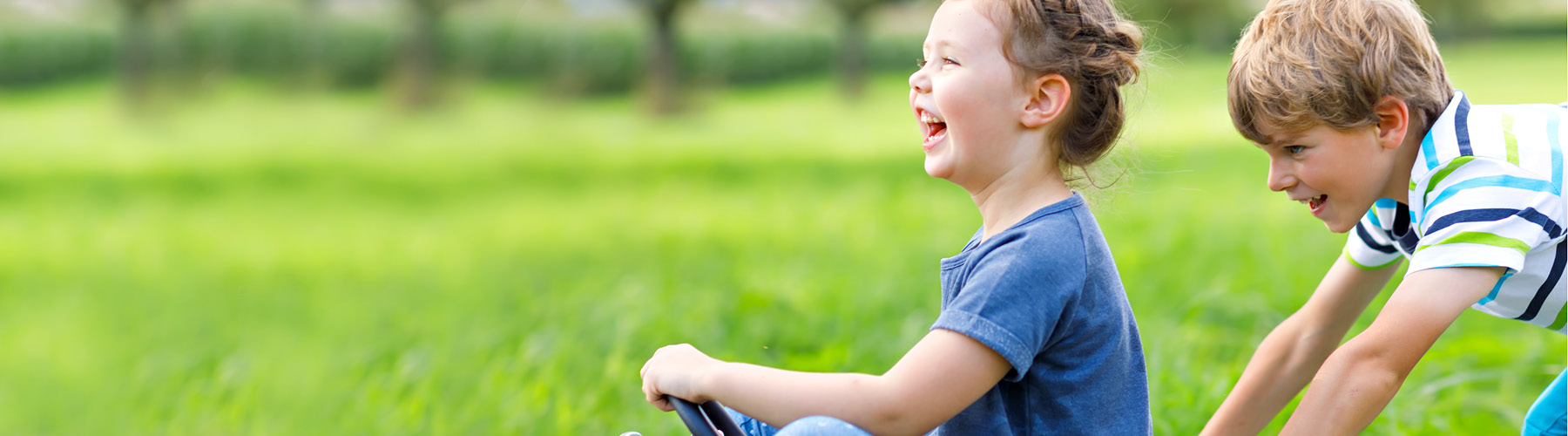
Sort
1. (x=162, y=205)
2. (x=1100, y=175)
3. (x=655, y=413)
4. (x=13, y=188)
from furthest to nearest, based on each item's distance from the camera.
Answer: (x=13, y=188), (x=162, y=205), (x=655, y=413), (x=1100, y=175)

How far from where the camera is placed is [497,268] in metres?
5.54

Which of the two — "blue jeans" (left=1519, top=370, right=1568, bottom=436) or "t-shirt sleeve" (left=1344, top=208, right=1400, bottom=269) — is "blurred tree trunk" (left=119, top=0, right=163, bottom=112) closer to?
"t-shirt sleeve" (left=1344, top=208, right=1400, bottom=269)

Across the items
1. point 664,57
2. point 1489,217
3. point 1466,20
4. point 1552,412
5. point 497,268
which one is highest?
point 1489,217

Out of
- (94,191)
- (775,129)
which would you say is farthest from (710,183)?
(94,191)

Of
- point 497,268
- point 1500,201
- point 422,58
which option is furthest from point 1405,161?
point 422,58

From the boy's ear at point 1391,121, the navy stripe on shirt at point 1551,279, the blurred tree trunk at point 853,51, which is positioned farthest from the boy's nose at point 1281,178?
the blurred tree trunk at point 853,51

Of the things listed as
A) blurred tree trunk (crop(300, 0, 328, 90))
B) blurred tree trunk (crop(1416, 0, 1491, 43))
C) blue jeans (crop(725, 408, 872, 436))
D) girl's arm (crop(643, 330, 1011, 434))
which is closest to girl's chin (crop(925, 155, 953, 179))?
girl's arm (crop(643, 330, 1011, 434))

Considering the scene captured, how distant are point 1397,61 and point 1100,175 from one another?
0.49 m

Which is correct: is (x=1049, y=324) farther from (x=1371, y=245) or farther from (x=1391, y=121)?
(x=1371, y=245)

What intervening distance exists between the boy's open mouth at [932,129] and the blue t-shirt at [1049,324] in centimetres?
17

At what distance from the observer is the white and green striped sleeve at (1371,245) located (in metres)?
1.95

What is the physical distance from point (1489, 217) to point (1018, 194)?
659 mm

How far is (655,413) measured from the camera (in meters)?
3.08

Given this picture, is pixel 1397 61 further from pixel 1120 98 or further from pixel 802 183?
pixel 802 183
